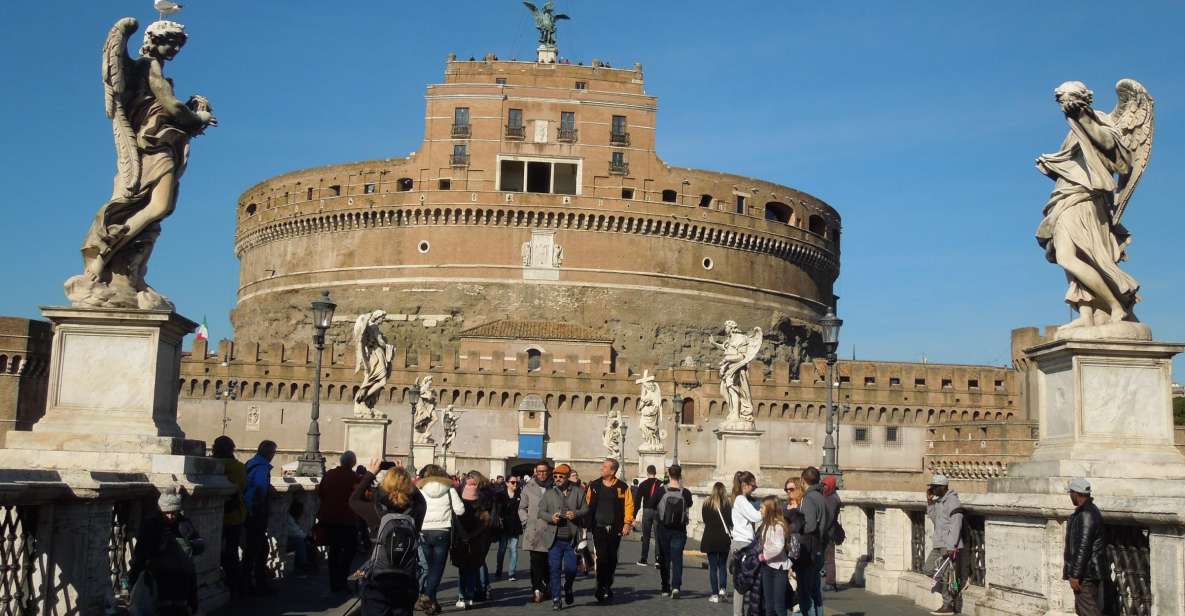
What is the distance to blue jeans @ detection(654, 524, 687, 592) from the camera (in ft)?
36.4

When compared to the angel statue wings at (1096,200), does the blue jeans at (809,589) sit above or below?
below

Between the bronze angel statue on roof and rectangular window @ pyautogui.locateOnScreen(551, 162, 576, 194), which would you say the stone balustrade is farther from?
rectangular window @ pyautogui.locateOnScreen(551, 162, 576, 194)

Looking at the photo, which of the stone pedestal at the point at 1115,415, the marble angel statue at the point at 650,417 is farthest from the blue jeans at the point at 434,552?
the marble angel statue at the point at 650,417

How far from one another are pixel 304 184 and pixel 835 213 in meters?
29.1

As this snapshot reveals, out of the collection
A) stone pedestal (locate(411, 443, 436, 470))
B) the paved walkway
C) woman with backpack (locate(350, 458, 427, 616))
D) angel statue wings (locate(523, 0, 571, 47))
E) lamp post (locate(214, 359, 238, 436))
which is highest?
angel statue wings (locate(523, 0, 571, 47))

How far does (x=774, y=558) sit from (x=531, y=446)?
141 feet

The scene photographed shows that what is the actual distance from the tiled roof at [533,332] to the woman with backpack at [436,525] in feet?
149

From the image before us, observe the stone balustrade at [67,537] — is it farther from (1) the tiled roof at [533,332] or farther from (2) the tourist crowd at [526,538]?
(1) the tiled roof at [533,332]

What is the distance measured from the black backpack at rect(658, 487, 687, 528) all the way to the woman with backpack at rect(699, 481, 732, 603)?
0.70ft

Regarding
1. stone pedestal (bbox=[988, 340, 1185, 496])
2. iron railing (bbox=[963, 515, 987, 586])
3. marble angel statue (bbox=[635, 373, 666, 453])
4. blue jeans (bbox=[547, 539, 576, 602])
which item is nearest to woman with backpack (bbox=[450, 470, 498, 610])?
blue jeans (bbox=[547, 539, 576, 602])

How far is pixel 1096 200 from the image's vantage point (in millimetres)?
7645

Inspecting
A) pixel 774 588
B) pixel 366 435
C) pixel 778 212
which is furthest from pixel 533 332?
pixel 774 588

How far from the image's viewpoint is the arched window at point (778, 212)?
65688 mm

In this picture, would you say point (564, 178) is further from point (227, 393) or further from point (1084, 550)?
point (1084, 550)
